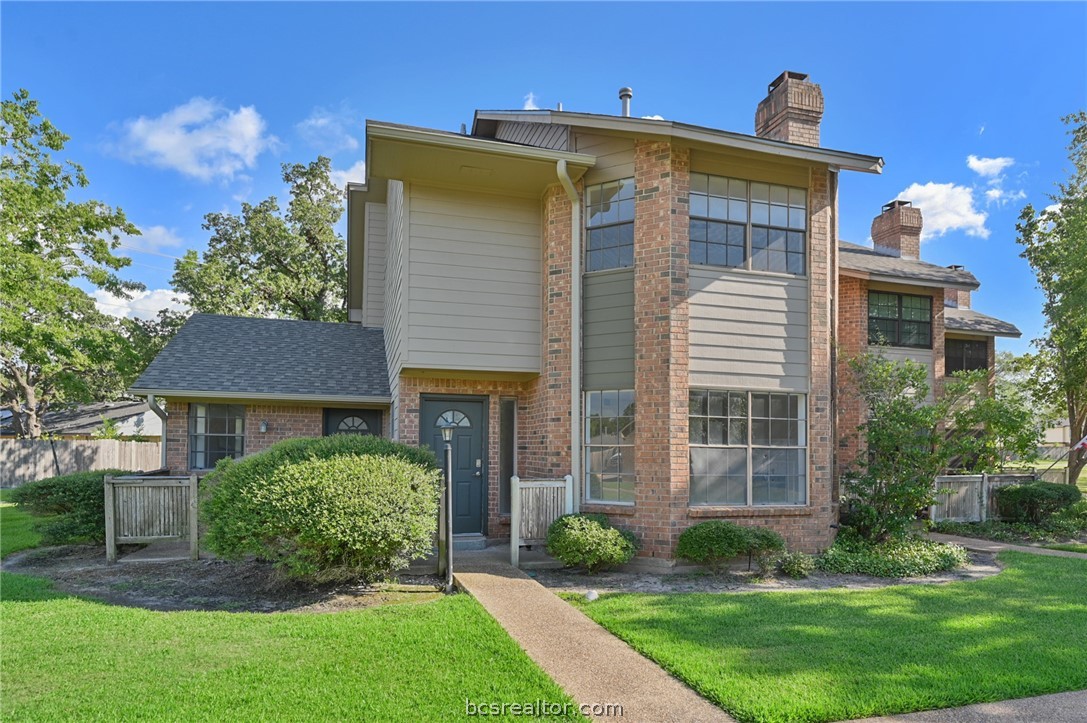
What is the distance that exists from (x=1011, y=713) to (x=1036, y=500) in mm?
10837

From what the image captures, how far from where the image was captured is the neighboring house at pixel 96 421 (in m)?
30.4

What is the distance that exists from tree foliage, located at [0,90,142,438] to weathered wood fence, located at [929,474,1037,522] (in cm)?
2146

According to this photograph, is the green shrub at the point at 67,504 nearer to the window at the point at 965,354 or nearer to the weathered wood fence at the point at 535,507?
the weathered wood fence at the point at 535,507

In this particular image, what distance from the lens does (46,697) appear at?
4141 millimetres

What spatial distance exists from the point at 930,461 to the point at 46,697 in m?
10.2

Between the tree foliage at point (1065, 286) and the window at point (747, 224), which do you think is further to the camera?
the tree foliage at point (1065, 286)

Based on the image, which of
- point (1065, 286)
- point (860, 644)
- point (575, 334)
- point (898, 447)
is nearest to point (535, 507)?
point (575, 334)

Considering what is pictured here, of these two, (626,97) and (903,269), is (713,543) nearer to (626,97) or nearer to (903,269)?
(626,97)

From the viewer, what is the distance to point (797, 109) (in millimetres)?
10594

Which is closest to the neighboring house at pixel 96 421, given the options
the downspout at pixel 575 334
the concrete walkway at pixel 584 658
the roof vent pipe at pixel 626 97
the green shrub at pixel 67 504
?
the green shrub at pixel 67 504

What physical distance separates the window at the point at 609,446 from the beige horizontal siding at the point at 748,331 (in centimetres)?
110

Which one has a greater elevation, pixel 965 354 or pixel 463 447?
pixel 965 354

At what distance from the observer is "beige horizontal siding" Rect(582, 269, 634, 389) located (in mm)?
8992

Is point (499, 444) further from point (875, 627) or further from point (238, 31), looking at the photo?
point (238, 31)
